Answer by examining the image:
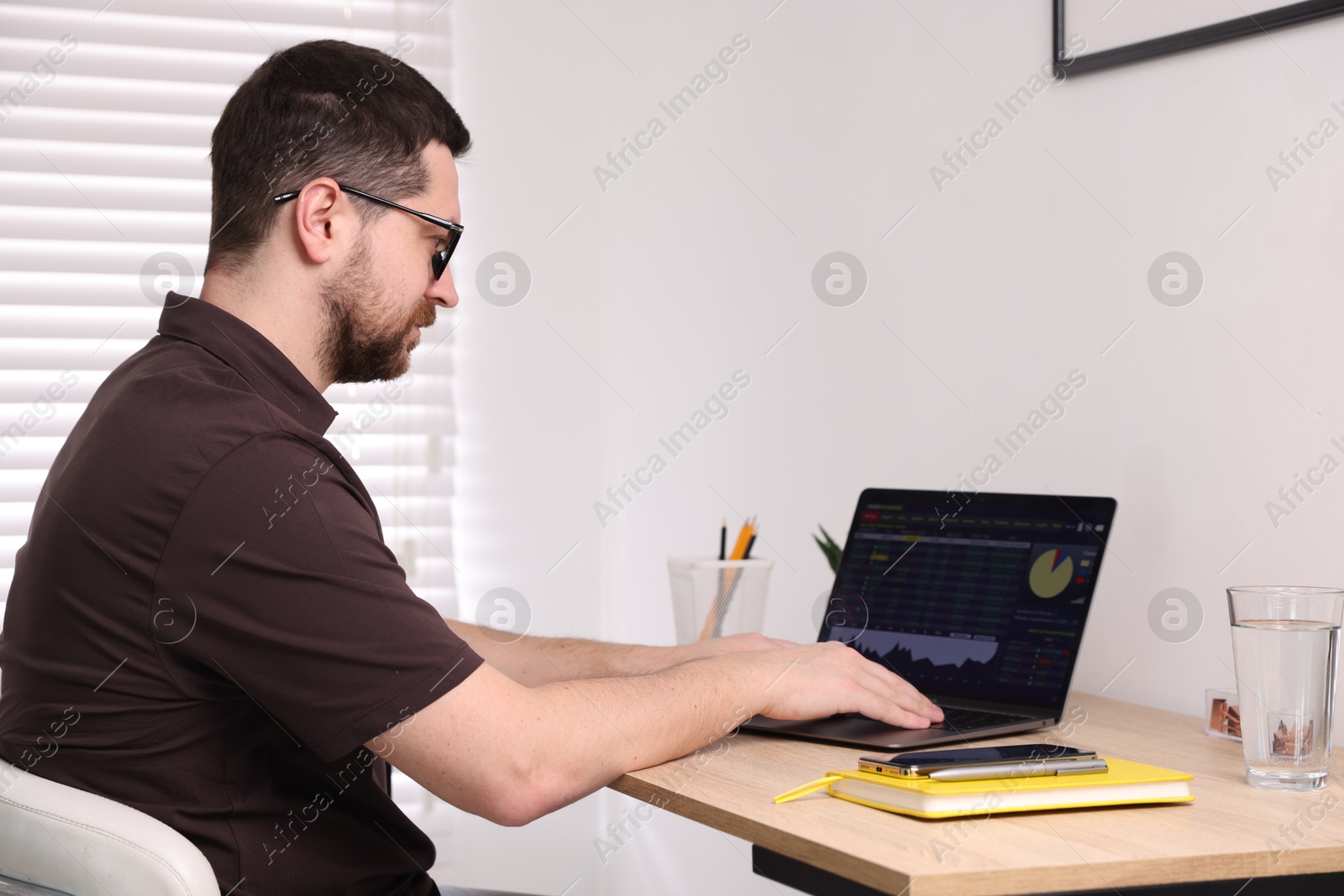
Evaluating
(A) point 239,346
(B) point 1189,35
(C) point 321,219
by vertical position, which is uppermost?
(B) point 1189,35

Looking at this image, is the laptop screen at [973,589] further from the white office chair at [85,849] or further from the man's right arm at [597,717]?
the white office chair at [85,849]

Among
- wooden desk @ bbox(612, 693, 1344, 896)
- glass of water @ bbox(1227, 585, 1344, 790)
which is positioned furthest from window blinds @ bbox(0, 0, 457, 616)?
glass of water @ bbox(1227, 585, 1344, 790)

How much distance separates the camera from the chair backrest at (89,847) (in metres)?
0.83

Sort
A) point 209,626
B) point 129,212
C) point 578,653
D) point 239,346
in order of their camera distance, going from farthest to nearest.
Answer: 1. point 129,212
2. point 578,653
3. point 239,346
4. point 209,626

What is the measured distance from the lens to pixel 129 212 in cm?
208

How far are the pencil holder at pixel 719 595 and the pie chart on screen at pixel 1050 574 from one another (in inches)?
15.1

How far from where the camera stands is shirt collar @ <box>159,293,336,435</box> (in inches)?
42.6

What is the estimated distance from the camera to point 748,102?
2.09 metres

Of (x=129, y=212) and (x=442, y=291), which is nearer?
(x=442, y=291)

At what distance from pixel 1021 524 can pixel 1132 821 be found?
19.4 inches

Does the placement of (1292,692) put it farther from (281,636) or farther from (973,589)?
(281,636)

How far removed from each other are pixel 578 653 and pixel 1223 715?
71 centimetres

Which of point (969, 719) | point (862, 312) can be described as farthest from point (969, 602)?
point (862, 312)

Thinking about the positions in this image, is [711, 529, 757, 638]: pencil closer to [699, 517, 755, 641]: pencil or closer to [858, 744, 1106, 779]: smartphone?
[699, 517, 755, 641]: pencil
